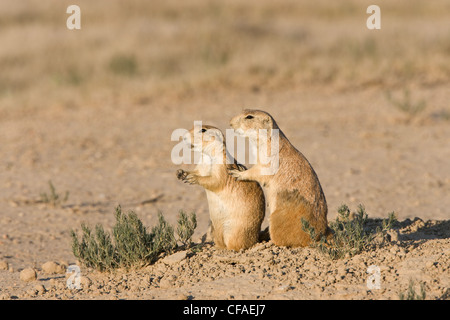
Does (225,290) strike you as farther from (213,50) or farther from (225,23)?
(225,23)

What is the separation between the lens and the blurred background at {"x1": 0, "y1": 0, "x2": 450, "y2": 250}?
9086 mm

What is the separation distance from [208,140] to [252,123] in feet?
1.45

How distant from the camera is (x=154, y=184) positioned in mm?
9562

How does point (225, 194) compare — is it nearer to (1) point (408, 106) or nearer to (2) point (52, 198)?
(2) point (52, 198)

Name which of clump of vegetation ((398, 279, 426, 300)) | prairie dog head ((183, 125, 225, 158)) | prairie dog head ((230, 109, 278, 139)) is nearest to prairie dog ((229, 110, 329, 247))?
prairie dog head ((230, 109, 278, 139))

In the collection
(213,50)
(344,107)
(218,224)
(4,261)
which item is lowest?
Result: (4,261)

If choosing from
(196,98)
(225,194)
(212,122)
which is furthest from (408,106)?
(225,194)

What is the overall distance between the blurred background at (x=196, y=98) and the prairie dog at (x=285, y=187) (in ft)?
7.30

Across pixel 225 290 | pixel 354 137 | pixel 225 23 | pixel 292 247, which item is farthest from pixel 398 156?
pixel 225 23

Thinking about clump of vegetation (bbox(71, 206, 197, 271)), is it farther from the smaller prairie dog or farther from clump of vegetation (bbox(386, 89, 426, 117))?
clump of vegetation (bbox(386, 89, 426, 117))

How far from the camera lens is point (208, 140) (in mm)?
5812

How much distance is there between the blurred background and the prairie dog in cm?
222
